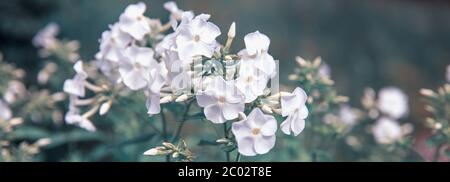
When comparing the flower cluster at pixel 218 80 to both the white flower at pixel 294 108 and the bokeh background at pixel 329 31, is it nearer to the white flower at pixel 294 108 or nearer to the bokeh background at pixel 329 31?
the white flower at pixel 294 108

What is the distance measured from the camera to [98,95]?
2188mm

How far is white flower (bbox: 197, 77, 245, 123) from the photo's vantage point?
169 cm

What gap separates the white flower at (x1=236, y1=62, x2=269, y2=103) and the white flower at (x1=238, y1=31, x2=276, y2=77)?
0.02 meters

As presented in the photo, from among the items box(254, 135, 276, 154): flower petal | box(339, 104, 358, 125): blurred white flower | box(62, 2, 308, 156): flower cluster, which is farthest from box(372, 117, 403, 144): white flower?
box(254, 135, 276, 154): flower petal

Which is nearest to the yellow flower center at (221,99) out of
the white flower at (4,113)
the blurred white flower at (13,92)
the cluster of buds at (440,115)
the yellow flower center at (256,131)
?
the yellow flower center at (256,131)

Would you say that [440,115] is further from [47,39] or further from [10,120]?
[47,39]

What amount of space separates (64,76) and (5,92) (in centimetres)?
43

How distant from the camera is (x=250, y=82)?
170 centimetres

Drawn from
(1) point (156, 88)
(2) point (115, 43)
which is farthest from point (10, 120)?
(1) point (156, 88)

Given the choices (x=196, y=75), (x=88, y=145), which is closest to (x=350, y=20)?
(x=88, y=145)

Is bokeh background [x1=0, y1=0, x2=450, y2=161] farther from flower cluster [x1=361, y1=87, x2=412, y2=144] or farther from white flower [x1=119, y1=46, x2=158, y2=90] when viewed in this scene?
white flower [x1=119, y1=46, x2=158, y2=90]

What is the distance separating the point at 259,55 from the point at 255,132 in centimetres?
20

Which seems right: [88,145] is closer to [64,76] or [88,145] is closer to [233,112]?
[64,76]

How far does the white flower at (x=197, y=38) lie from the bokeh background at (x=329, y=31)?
6.86ft
